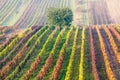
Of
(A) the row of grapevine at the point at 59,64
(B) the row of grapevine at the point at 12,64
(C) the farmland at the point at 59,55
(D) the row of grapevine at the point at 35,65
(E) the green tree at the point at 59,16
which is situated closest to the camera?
(A) the row of grapevine at the point at 59,64

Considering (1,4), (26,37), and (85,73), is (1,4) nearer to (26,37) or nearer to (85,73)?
(26,37)

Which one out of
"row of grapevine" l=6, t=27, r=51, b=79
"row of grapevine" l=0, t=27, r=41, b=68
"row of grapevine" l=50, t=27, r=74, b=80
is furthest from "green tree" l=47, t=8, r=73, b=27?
"row of grapevine" l=50, t=27, r=74, b=80

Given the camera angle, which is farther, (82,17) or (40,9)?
(40,9)

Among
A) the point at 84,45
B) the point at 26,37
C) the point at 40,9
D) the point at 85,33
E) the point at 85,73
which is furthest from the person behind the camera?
the point at 40,9

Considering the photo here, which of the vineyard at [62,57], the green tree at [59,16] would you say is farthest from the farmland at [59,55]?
the green tree at [59,16]

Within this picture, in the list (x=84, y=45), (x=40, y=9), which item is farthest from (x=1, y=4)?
(x=84, y=45)

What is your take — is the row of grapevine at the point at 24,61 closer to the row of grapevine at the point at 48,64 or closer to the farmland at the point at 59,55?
the farmland at the point at 59,55

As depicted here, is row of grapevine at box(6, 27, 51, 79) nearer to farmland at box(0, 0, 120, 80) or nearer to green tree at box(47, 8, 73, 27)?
farmland at box(0, 0, 120, 80)

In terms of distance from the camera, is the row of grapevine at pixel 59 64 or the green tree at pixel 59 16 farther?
the green tree at pixel 59 16
